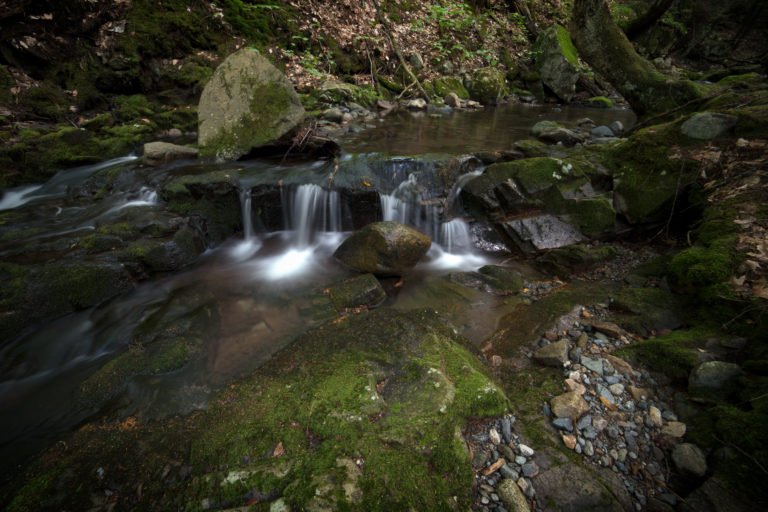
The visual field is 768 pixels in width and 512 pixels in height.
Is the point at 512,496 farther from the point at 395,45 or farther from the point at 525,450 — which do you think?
the point at 395,45

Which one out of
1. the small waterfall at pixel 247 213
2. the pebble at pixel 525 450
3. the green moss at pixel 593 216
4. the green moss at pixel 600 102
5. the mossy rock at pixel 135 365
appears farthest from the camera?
the green moss at pixel 600 102

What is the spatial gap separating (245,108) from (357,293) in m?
4.77

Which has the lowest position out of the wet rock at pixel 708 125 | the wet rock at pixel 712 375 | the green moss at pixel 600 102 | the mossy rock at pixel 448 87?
the wet rock at pixel 712 375

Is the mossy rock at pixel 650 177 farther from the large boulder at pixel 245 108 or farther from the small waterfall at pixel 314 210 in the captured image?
the large boulder at pixel 245 108

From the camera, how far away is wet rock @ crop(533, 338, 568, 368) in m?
2.56

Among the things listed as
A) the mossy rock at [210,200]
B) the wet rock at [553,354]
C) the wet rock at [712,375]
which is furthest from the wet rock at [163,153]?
the wet rock at [712,375]

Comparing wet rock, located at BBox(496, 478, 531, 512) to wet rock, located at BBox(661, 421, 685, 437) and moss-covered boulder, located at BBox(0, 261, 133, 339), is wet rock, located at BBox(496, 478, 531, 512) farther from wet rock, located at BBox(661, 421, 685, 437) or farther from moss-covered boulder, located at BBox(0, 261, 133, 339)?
moss-covered boulder, located at BBox(0, 261, 133, 339)

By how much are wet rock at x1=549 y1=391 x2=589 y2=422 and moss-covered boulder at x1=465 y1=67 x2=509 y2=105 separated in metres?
15.2

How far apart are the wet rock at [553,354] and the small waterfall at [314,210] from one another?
3.94 metres

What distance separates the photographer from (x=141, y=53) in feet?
28.7

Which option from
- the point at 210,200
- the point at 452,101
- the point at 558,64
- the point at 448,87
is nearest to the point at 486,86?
the point at 448,87

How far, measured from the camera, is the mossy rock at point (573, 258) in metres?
4.15

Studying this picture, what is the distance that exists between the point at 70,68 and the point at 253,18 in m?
5.53

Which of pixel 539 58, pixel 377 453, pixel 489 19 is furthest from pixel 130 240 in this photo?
pixel 489 19
